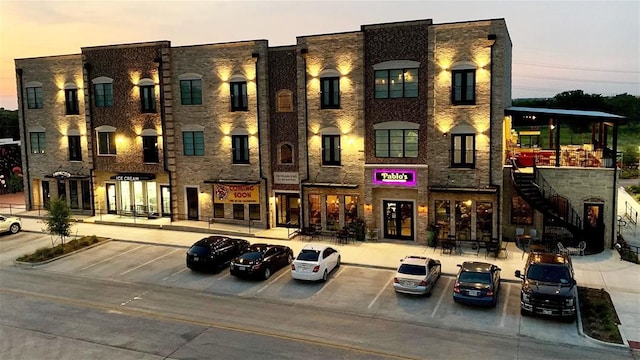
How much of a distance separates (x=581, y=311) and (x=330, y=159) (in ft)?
57.9

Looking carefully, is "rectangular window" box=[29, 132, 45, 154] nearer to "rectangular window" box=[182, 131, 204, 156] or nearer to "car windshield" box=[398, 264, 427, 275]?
"rectangular window" box=[182, 131, 204, 156]

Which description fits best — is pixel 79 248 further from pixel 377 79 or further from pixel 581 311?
pixel 581 311

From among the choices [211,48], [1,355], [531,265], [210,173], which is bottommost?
[1,355]

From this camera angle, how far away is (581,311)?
20.5 meters

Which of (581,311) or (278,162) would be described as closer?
(581,311)

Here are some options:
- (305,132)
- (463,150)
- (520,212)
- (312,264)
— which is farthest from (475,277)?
(305,132)

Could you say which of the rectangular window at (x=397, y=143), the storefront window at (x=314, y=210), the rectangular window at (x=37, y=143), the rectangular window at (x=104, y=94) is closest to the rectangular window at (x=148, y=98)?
the rectangular window at (x=104, y=94)

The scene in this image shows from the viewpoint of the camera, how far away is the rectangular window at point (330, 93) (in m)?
33.2

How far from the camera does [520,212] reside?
103 ft

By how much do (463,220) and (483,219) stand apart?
113cm

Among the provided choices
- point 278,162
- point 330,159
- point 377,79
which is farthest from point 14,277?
point 377,79

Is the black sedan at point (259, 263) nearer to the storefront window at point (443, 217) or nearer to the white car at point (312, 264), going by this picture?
the white car at point (312, 264)

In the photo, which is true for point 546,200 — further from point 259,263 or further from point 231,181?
point 231,181

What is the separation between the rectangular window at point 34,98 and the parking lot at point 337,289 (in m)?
15.0
